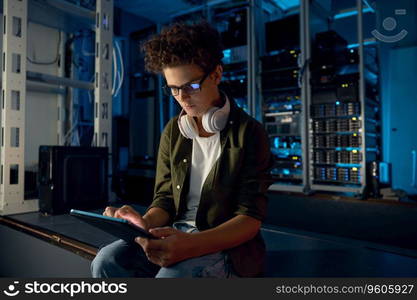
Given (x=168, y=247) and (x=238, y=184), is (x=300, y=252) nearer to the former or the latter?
(x=238, y=184)

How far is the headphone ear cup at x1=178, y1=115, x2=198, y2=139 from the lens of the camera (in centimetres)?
101

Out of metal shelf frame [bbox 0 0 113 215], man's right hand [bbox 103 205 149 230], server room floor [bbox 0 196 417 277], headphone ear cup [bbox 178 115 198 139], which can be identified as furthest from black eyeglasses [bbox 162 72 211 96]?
metal shelf frame [bbox 0 0 113 215]

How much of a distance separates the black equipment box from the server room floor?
0.58 feet

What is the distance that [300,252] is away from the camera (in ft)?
4.84

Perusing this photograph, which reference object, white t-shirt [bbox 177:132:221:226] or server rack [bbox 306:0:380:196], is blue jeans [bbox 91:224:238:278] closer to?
white t-shirt [bbox 177:132:221:226]

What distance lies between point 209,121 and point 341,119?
218 cm

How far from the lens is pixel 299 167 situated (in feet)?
10.0

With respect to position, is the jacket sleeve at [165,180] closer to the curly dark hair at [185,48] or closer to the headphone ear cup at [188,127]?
the headphone ear cup at [188,127]

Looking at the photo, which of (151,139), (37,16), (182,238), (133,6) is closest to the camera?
(182,238)

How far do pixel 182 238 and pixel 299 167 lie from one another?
2.45m

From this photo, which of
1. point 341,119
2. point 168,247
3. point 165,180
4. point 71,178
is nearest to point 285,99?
point 341,119

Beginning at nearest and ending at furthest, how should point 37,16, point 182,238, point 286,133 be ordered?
point 182,238, point 37,16, point 286,133

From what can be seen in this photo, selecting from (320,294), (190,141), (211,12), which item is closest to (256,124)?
(190,141)

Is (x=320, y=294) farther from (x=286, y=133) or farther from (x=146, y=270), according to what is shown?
(x=286, y=133)
